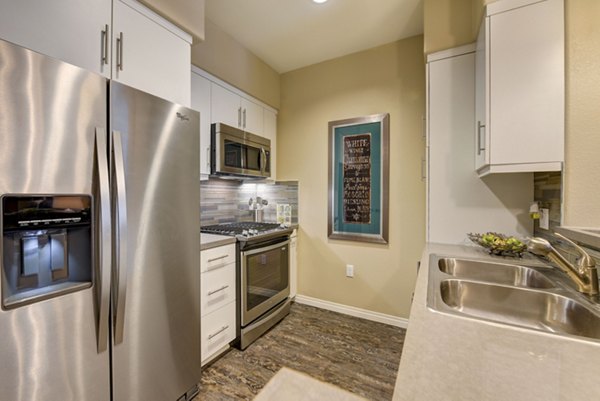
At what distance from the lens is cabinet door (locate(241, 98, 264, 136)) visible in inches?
105

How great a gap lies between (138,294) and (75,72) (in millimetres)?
986

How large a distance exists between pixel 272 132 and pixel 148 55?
1738 mm

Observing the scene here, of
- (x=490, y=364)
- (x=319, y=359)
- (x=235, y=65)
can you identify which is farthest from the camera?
(x=235, y=65)

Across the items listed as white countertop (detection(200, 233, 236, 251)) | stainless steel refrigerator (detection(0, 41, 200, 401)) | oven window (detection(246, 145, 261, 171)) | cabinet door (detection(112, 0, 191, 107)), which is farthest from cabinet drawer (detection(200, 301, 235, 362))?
cabinet door (detection(112, 0, 191, 107))

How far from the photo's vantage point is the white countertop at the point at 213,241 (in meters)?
1.79

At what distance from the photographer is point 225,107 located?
7.97 feet

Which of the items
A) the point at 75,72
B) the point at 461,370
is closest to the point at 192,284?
the point at 75,72

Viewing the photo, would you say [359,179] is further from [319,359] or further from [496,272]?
[319,359]

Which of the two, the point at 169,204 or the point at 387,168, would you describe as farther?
the point at 387,168

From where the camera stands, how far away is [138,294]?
1260mm

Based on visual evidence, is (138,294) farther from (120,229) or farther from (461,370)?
(461,370)

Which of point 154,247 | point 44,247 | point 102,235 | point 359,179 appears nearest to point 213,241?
point 154,247

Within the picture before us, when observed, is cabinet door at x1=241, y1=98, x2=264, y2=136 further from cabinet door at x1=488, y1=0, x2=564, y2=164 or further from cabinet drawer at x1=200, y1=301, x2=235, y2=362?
cabinet door at x1=488, y1=0, x2=564, y2=164

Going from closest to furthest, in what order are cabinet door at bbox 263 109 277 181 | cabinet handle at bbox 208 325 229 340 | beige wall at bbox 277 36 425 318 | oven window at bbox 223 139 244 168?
cabinet handle at bbox 208 325 229 340
oven window at bbox 223 139 244 168
beige wall at bbox 277 36 425 318
cabinet door at bbox 263 109 277 181
